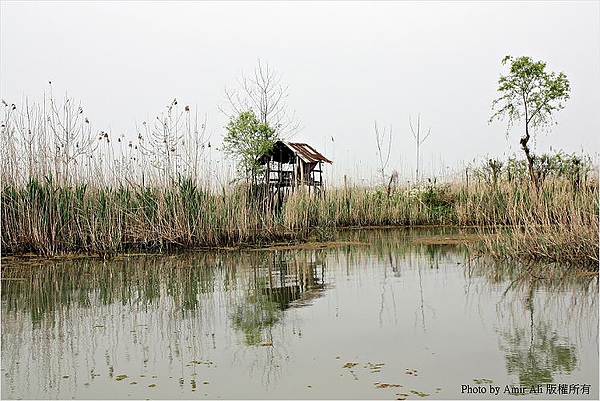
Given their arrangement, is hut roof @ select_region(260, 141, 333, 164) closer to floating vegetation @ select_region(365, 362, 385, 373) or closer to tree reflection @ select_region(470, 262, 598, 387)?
tree reflection @ select_region(470, 262, 598, 387)

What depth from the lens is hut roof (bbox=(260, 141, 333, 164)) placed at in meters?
15.2

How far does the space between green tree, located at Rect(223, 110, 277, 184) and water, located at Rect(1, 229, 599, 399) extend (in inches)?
350

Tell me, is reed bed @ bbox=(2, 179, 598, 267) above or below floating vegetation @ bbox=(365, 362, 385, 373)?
above

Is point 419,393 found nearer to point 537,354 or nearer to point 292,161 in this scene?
point 537,354

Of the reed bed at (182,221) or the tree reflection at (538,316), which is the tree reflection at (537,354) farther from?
the reed bed at (182,221)

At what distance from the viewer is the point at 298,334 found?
386 cm

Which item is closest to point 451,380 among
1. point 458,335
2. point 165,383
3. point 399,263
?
point 458,335

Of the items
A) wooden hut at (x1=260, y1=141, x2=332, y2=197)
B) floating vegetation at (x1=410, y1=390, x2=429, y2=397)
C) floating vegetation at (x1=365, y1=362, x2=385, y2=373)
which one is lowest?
floating vegetation at (x1=410, y1=390, x2=429, y2=397)

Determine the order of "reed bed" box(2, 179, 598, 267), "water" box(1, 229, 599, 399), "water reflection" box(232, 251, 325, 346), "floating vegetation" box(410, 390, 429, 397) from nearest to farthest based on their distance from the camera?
"floating vegetation" box(410, 390, 429, 397) → "water" box(1, 229, 599, 399) → "water reflection" box(232, 251, 325, 346) → "reed bed" box(2, 179, 598, 267)

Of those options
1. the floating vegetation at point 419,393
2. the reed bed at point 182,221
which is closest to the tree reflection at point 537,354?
the floating vegetation at point 419,393

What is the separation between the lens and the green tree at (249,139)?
15406 millimetres

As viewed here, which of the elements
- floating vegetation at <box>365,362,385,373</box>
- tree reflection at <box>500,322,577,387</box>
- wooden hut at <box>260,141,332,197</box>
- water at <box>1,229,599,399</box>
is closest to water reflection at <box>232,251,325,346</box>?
water at <box>1,229,599,399</box>

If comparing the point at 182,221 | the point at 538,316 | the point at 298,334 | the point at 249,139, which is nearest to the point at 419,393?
the point at 298,334

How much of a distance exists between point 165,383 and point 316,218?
30.6 feet
